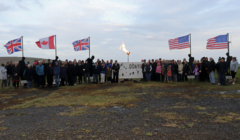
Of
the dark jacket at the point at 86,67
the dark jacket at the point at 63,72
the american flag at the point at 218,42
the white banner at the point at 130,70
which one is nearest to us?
the dark jacket at the point at 63,72

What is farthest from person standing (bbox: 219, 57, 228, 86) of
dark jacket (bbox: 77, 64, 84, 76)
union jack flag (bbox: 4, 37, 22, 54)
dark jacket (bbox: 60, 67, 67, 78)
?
union jack flag (bbox: 4, 37, 22, 54)

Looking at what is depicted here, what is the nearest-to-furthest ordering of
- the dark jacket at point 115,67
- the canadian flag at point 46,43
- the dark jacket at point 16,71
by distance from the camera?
the dark jacket at point 16,71
the dark jacket at point 115,67
the canadian flag at point 46,43

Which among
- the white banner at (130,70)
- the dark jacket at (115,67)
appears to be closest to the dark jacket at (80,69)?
the dark jacket at (115,67)

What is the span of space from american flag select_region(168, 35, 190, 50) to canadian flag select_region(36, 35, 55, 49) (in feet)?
42.3

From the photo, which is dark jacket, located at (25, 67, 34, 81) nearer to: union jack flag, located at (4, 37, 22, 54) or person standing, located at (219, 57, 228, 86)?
union jack flag, located at (4, 37, 22, 54)

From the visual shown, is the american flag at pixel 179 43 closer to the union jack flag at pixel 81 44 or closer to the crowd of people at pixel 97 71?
the crowd of people at pixel 97 71

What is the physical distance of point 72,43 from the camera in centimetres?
2392

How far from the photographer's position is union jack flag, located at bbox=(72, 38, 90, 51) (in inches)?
933

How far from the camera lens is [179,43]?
76.1 feet

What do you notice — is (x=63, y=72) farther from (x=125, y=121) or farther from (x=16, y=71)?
(x=125, y=121)

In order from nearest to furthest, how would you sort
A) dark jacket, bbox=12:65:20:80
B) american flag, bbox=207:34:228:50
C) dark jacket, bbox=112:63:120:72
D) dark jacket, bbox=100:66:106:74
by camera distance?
1. dark jacket, bbox=12:65:20:80
2. american flag, bbox=207:34:228:50
3. dark jacket, bbox=100:66:106:74
4. dark jacket, bbox=112:63:120:72

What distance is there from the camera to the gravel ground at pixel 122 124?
6.07 meters

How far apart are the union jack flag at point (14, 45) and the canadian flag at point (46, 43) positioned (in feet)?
5.73

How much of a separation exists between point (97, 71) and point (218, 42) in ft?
39.5
